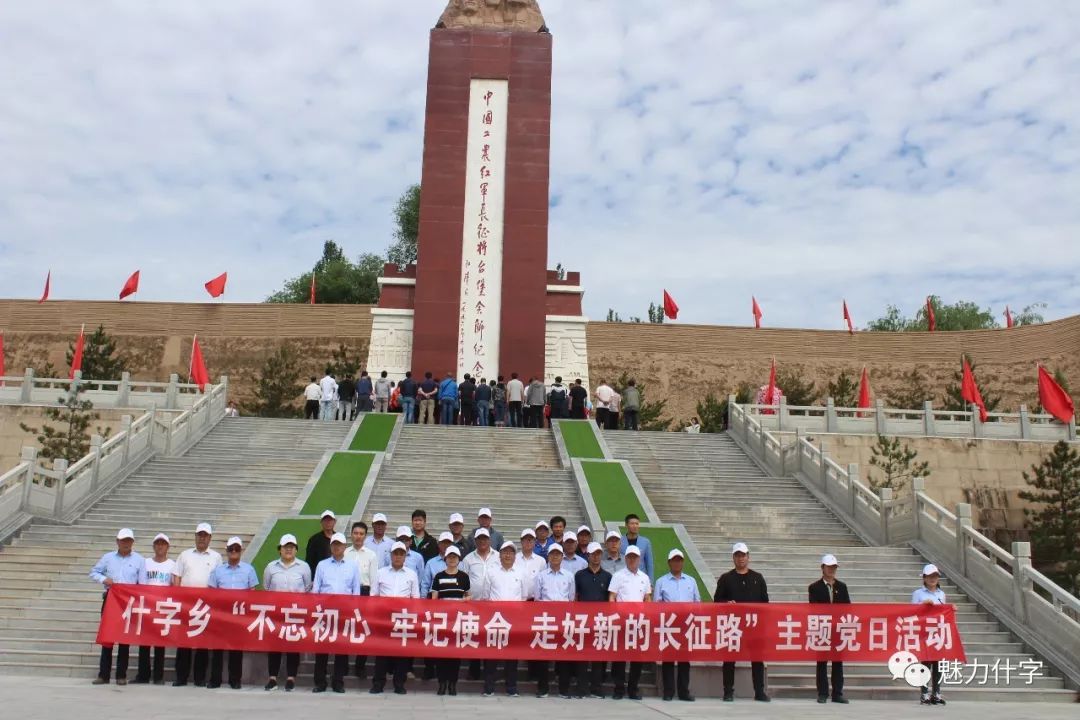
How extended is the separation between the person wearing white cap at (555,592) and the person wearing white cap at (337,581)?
1.26 metres

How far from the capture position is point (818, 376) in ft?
94.0

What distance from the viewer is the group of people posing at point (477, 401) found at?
1580 centimetres

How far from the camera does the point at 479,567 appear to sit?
265 inches

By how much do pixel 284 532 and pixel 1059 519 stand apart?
40.6ft

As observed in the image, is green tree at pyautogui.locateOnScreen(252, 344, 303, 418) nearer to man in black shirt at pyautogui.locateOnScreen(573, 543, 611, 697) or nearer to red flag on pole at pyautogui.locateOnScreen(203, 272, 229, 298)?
red flag on pole at pyautogui.locateOnScreen(203, 272, 229, 298)

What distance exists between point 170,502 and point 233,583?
17.3 feet

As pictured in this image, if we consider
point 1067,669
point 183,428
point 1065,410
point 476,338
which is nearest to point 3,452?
point 183,428

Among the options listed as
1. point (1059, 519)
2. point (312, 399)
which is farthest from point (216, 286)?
point (1059, 519)

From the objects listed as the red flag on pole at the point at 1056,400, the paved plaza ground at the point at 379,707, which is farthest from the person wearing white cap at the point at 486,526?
the red flag on pole at the point at 1056,400

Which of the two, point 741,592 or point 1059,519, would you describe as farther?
point 1059,519

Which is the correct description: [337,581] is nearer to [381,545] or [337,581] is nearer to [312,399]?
[381,545]

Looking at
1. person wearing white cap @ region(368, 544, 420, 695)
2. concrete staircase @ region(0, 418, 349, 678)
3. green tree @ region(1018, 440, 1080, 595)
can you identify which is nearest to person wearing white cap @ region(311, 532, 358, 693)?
person wearing white cap @ region(368, 544, 420, 695)

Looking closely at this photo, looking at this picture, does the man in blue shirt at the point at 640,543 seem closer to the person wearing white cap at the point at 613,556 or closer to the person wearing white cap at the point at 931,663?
the person wearing white cap at the point at 613,556

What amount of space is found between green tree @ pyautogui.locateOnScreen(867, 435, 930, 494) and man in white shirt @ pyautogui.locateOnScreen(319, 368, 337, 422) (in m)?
9.34
